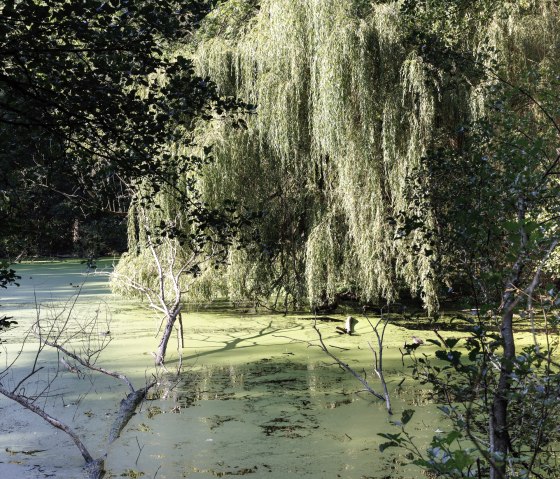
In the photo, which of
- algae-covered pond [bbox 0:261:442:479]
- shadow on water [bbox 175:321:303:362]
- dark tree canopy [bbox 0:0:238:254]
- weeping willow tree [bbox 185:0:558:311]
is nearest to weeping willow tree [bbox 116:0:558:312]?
weeping willow tree [bbox 185:0:558:311]

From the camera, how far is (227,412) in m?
4.67

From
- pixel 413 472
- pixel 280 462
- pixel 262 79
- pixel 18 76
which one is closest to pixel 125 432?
pixel 280 462

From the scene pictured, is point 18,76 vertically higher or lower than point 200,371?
higher

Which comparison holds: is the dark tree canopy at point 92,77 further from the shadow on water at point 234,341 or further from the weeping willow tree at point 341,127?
the weeping willow tree at point 341,127

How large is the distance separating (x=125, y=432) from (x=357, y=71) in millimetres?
4113

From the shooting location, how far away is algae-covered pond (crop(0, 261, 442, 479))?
3.76 m

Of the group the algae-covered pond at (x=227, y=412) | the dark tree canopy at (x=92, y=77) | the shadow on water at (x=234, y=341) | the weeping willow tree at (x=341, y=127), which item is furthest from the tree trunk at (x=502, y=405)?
the shadow on water at (x=234, y=341)

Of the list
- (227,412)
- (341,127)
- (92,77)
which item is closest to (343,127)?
(341,127)

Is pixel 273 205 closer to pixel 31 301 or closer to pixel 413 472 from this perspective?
pixel 31 301

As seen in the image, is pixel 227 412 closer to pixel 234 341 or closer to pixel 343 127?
pixel 234 341

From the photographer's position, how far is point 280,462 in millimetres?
3766

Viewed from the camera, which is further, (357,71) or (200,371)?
(357,71)

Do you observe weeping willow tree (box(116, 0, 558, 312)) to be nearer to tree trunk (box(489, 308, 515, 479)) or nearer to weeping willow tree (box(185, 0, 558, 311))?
weeping willow tree (box(185, 0, 558, 311))

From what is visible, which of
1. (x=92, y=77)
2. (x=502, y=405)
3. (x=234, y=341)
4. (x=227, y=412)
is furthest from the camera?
(x=234, y=341)
